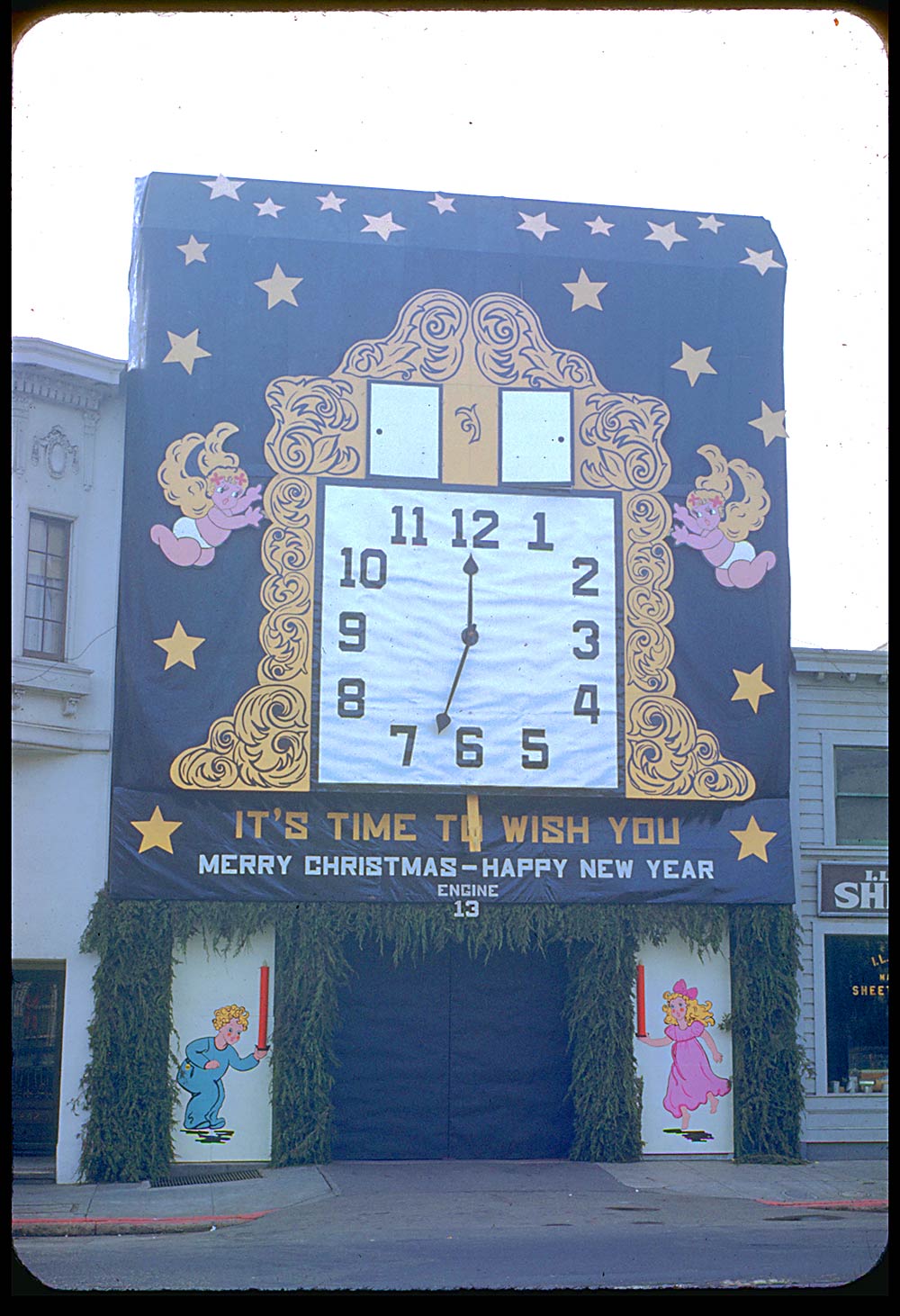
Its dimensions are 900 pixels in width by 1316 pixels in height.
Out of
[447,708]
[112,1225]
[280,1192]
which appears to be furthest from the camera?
[447,708]

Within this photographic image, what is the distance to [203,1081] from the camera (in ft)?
54.5

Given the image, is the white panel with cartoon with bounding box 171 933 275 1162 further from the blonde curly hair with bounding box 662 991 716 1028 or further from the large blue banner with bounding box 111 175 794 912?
the blonde curly hair with bounding box 662 991 716 1028

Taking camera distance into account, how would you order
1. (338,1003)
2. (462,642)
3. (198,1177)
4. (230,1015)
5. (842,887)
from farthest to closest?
(842,887), (338,1003), (230,1015), (462,642), (198,1177)

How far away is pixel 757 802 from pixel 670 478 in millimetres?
4002

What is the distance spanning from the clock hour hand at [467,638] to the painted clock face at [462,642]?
1cm

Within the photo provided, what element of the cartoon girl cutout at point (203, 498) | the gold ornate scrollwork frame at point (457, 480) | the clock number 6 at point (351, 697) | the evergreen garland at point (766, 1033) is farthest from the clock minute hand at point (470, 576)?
the evergreen garland at point (766, 1033)

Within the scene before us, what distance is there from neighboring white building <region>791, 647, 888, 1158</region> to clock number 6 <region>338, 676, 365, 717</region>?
5630mm

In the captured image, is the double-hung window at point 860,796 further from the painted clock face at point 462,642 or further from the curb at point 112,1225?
the curb at point 112,1225

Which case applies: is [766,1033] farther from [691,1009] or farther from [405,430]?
[405,430]

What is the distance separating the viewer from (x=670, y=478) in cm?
1745

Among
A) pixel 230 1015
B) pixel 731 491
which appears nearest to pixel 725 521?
pixel 731 491

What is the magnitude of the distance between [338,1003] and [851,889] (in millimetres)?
6565

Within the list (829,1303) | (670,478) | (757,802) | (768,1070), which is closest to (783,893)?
(757,802)

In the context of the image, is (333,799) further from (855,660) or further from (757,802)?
(855,660)
